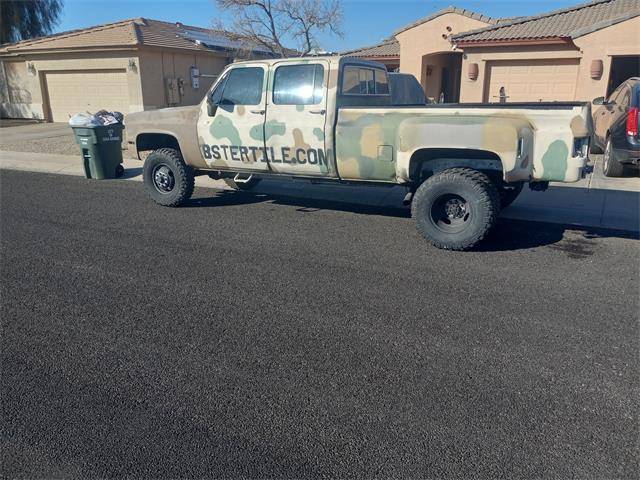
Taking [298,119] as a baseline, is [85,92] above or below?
above

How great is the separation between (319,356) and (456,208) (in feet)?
10.1

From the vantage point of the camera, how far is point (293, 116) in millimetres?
6738

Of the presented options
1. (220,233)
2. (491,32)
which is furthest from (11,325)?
(491,32)

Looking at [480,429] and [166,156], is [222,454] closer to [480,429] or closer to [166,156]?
[480,429]

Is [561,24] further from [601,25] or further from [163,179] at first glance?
[163,179]

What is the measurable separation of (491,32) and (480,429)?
18038 mm

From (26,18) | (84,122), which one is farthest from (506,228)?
(26,18)

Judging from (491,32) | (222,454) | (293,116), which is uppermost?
(491,32)

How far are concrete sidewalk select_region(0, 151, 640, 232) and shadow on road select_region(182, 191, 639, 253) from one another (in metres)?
0.17

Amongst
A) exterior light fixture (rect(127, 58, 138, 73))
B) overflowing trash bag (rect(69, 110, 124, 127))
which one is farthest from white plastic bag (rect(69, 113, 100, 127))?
exterior light fixture (rect(127, 58, 138, 73))

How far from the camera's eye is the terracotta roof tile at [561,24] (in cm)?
→ 1639

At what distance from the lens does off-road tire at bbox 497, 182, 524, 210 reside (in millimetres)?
6430

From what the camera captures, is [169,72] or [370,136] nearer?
[370,136]

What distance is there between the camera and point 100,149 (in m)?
10.8
